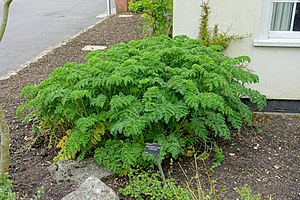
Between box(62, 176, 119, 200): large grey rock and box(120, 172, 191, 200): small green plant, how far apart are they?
18 cm

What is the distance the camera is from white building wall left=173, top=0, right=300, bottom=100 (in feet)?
12.9

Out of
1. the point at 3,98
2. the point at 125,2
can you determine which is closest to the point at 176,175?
the point at 3,98

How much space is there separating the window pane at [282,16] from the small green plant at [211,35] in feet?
1.23

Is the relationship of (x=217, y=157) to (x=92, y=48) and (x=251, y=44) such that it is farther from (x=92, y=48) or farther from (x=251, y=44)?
(x=92, y=48)

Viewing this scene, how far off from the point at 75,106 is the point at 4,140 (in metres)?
0.64

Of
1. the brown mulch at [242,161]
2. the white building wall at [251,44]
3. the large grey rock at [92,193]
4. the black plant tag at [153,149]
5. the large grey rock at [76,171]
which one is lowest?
the brown mulch at [242,161]

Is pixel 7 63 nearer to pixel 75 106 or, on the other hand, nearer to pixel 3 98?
pixel 3 98

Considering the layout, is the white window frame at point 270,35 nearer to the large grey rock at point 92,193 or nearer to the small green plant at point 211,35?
the small green plant at point 211,35

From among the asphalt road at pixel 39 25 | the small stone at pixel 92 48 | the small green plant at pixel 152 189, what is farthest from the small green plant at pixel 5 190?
the small stone at pixel 92 48

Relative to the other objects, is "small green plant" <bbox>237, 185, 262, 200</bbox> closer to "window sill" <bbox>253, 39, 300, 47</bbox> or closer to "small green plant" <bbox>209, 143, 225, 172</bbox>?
"small green plant" <bbox>209, 143, 225, 172</bbox>

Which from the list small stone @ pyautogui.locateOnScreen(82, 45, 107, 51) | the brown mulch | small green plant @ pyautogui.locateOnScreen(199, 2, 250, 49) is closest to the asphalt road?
small stone @ pyautogui.locateOnScreen(82, 45, 107, 51)

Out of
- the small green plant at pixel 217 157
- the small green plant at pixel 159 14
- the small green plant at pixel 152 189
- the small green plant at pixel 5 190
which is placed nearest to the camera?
the small green plant at pixel 5 190

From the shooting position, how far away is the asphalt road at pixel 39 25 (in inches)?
283

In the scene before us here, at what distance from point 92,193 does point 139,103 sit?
0.81 m
